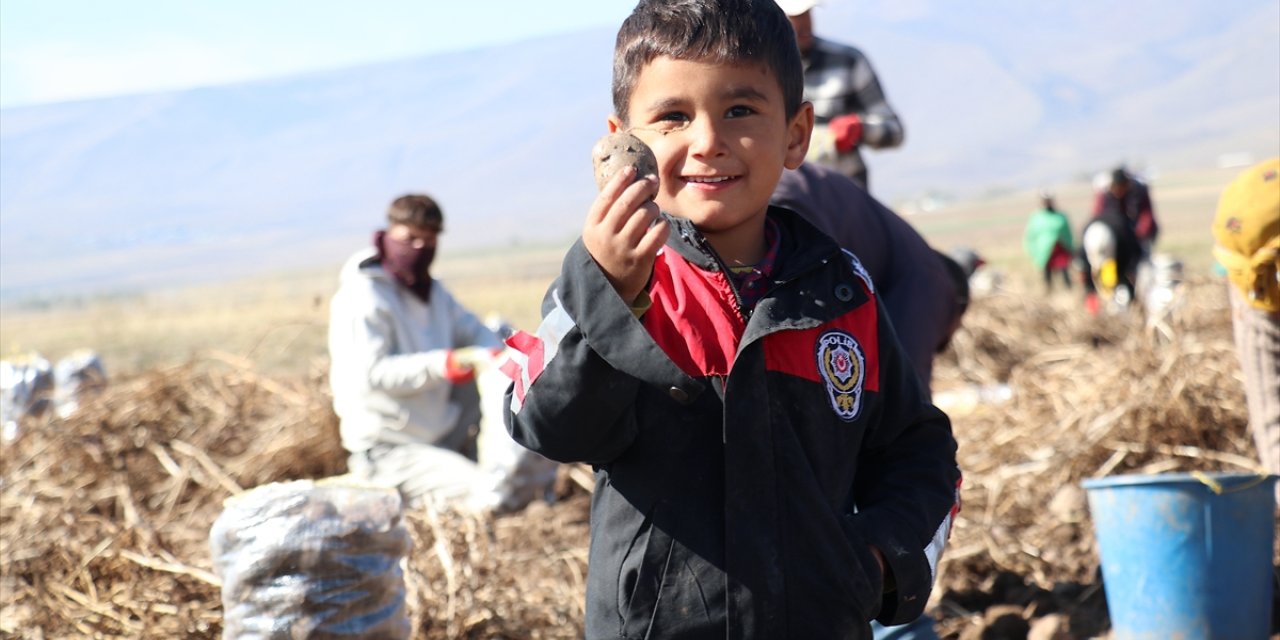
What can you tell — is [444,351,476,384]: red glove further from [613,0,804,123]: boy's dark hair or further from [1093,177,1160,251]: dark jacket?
[1093,177,1160,251]: dark jacket

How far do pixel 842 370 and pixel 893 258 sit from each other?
5.09 ft

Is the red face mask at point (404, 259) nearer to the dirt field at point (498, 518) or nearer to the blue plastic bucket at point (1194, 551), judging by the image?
the dirt field at point (498, 518)

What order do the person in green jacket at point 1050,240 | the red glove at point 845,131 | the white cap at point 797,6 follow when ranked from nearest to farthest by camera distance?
the red glove at point 845,131 < the white cap at point 797,6 < the person in green jacket at point 1050,240

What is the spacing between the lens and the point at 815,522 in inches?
80.4

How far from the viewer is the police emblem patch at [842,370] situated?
2.12 m

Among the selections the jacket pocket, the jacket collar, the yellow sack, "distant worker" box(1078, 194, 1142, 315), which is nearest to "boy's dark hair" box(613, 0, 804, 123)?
the jacket collar

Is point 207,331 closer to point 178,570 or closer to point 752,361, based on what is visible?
point 178,570

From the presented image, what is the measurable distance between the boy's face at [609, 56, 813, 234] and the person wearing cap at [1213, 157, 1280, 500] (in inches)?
91.0

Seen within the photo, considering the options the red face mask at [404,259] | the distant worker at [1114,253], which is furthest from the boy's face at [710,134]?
the distant worker at [1114,253]

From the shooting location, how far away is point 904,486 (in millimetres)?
2232

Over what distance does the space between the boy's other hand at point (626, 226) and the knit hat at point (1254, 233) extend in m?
2.62

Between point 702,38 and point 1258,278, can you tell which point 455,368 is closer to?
point 1258,278

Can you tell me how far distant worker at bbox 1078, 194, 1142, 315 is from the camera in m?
13.4

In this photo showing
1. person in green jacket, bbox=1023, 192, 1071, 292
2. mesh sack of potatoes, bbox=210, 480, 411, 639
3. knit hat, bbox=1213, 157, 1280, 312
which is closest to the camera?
mesh sack of potatoes, bbox=210, 480, 411, 639
